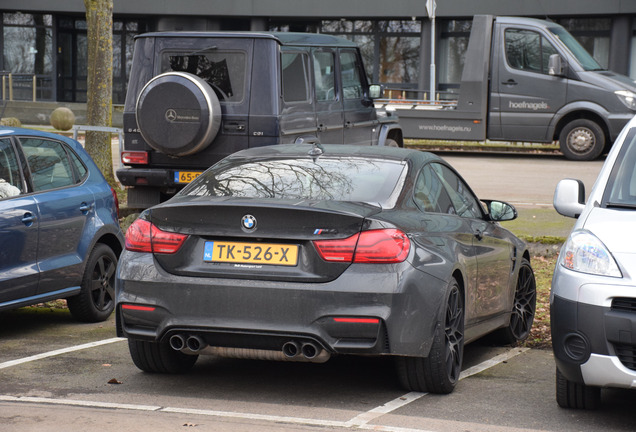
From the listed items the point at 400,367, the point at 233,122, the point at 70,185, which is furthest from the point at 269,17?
the point at 400,367

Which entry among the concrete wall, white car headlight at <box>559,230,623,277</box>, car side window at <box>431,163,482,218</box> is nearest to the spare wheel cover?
car side window at <box>431,163,482,218</box>

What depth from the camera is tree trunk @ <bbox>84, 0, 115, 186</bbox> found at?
13.9 meters

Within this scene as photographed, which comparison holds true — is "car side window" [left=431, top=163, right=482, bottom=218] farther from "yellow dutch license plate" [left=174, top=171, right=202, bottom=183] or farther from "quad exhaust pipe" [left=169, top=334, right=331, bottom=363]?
"yellow dutch license plate" [left=174, top=171, right=202, bottom=183]

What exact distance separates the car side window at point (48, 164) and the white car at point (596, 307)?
3.96 metres

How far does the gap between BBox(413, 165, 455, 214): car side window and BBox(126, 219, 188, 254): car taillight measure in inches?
56.0

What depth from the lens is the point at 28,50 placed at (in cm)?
3675

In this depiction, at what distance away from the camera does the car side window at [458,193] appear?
22.2 feet

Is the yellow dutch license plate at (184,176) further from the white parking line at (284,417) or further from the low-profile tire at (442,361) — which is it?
the white parking line at (284,417)

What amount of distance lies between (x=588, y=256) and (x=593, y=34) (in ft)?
90.1

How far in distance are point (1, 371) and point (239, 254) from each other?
1.81 metres

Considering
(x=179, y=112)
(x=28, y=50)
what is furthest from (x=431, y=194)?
(x=28, y=50)

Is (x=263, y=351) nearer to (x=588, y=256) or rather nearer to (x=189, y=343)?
(x=189, y=343)

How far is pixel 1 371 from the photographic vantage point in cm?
626

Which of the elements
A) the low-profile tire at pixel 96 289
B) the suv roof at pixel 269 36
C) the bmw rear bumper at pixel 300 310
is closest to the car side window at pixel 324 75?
the suv roof at pixel 269 36
